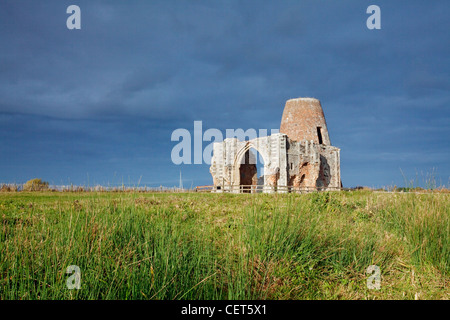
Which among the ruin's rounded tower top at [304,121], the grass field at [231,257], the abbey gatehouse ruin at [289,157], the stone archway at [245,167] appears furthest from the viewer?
the ruin's rounded tower top at [304,121]

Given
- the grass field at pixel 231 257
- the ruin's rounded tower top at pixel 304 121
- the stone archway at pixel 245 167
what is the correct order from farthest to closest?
the ruin's rounded tower top at pixel 304 121 < the stone archway at pixel 245 167 < the grass field at pixel 231 257

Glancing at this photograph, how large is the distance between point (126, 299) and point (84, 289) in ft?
1.61

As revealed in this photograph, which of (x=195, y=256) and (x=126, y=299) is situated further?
(x=195, y=256)

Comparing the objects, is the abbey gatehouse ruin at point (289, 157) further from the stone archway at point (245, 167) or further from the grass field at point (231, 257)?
the grass field at point (231, 257)

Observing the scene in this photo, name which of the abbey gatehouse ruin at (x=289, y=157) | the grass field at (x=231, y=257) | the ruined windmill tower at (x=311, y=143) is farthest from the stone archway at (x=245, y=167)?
the grass field at (x=231, y=257)

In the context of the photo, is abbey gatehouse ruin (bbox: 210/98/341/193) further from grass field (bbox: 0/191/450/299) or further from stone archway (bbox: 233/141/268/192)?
grass field (bbox: 0/191/450/299)

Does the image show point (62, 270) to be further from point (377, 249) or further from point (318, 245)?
point (377, 249)

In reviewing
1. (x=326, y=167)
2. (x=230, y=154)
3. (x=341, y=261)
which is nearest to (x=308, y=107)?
(x=326, y=167)

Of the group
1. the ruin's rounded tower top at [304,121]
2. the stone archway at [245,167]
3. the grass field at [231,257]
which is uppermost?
the ruin's rounded tower top at [304,121]

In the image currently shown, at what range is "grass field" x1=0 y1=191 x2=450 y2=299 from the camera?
3.72 meters

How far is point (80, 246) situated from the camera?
410cm

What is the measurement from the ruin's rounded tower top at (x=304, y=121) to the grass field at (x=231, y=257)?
2608 cm

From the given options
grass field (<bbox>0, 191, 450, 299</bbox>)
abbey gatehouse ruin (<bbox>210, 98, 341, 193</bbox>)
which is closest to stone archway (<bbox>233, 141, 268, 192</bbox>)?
abbey gatehouse ruin (<bbox>210, 98, 341, 193</bbox>)

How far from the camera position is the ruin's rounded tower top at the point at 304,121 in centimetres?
3266
